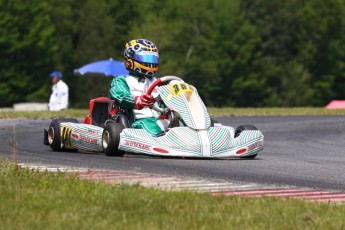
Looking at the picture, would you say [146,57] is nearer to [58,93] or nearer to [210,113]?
[210,113]

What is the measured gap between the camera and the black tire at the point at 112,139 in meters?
14.0

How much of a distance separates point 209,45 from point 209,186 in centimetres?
8309

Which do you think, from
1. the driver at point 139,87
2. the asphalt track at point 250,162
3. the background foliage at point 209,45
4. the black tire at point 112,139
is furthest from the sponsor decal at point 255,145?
the background foliage at point 209,45

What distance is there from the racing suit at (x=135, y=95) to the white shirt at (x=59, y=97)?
46.8 ft

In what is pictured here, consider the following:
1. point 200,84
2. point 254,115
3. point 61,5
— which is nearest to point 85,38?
point 61,5

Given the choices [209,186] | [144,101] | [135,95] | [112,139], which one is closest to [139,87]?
[135,95]

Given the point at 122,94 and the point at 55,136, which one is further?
the point at 55,136

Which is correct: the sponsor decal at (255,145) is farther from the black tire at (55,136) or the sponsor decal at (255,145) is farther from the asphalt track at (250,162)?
the black tire at (55,136)

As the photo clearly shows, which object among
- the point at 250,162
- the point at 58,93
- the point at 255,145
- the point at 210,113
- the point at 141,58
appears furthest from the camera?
the point at 58,93

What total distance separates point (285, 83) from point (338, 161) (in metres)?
78.2

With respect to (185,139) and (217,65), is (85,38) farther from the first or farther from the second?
(185,139)

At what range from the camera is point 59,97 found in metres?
29.7

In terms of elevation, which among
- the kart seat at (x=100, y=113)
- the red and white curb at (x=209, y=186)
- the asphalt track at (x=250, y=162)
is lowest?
the red and white curb at (x=209, y=186)

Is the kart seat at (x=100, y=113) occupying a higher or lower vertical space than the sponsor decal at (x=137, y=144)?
higher
